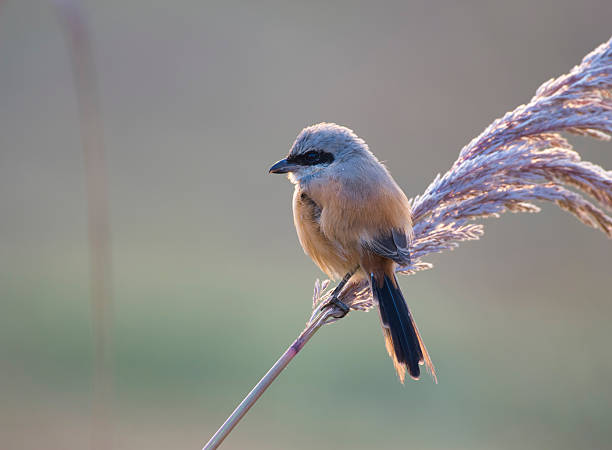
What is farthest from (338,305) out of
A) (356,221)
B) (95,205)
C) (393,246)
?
(95,205)

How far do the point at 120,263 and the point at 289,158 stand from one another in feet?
17.6

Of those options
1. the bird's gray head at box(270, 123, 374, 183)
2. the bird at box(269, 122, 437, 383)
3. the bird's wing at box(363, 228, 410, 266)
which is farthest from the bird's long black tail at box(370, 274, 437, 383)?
the bird's gray head at box(270, 123, 374, 183)

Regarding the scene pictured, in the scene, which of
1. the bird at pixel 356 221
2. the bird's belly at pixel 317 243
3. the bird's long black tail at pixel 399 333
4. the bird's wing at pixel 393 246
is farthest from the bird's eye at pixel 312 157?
the bird's long black tail at pixel 399 333

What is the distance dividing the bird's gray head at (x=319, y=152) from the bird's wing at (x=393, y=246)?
0.43 metres

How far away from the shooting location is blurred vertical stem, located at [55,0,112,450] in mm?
1428

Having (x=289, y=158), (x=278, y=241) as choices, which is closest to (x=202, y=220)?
(x=278, y=241)

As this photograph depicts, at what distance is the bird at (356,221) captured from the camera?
2152mm

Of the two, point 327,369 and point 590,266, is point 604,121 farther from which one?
point 590,266

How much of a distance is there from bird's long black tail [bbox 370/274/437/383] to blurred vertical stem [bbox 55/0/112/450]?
0.92 meters

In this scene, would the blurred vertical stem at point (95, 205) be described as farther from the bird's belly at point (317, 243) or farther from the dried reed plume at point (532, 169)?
the bird's belly at point (317, 243)

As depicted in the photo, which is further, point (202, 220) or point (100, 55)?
point (100, 55)

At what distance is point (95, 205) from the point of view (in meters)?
1.54

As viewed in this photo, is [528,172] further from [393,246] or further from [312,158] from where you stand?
[312,158]

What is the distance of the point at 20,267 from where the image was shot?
7.29 meters
